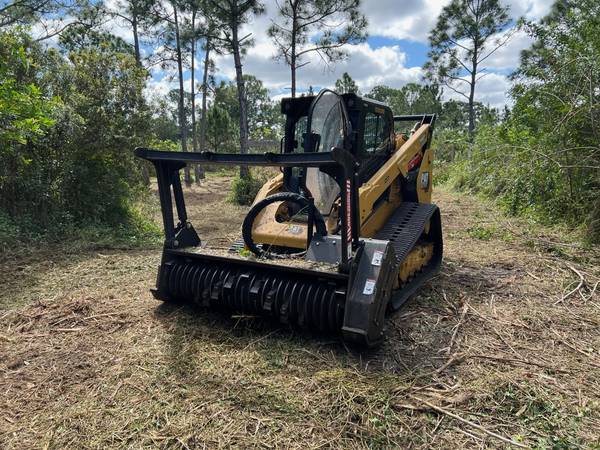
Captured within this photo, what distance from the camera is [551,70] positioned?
693 centimetres

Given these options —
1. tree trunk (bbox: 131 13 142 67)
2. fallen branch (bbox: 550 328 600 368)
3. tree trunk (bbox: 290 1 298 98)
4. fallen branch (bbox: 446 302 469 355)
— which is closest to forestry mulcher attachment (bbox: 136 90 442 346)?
fallen branch (bbox: 446 302 469 355)

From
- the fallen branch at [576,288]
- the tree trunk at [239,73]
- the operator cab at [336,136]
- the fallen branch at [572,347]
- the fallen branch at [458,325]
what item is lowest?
the fallen branch at [572,347]

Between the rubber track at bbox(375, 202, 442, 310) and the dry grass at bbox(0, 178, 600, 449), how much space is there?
0.49ft

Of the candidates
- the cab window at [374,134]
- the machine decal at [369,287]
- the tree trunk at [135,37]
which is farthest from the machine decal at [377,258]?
the tree trunk at [135,37]

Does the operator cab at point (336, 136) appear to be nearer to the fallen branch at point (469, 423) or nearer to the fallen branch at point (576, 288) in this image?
the fallen branch at point (469, 423)

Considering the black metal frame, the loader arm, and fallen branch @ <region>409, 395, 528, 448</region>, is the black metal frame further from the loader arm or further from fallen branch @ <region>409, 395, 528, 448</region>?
fallen branch @ <region>409, 395, 528, 448</region>

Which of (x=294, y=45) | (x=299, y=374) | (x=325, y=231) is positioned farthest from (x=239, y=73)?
(x=299, y=374)

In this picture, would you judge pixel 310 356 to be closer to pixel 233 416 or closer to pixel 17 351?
pixel 233 416

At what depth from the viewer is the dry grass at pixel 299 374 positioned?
8.39 ft

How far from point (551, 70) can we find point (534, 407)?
232 inches

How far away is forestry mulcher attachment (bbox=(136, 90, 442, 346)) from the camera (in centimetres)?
325

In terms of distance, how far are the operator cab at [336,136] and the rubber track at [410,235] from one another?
55cm

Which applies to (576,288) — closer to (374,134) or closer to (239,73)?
(374,134)

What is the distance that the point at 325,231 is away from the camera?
12.5ft
